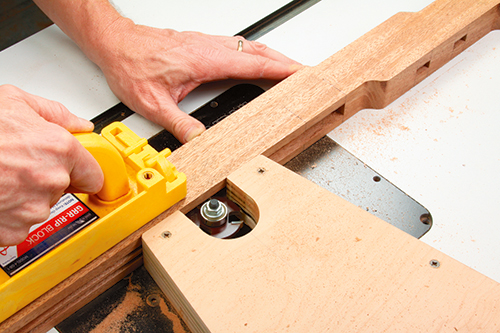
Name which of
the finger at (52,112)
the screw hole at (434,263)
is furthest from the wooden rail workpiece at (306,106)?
the screw hole at (434,263)

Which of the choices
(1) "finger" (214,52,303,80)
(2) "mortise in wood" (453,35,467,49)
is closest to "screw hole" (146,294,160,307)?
(1) "finger" (214,52,303,80)

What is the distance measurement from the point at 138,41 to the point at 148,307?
38.6 inches

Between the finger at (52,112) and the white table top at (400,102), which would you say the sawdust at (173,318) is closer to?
the finger at (52,112)

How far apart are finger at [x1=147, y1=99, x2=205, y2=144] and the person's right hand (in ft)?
1.84

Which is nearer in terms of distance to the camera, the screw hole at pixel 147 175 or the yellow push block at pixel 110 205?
the yellow push block at pixel 110 205

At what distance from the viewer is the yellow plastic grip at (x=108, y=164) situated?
3.19ft

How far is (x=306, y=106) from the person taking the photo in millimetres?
1443

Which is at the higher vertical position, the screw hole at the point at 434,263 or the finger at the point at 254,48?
the finger at the point at 254,48

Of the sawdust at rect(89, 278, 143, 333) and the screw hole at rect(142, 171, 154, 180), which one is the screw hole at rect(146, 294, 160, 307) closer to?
the sawdust at rect(89, 278, 143, 333)

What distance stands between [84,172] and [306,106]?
0.75m

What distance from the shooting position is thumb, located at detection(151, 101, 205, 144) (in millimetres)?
1458

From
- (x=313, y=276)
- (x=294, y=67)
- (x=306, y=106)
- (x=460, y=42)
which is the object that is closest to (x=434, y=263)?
(x=313, y=276)

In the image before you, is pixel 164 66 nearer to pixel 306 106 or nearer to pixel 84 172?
pixel 306 106

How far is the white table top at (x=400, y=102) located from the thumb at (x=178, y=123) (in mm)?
93
